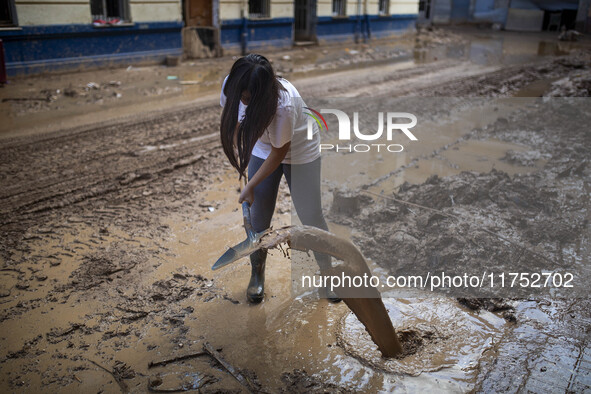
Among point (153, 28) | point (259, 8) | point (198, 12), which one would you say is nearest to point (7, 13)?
point (153, 28)

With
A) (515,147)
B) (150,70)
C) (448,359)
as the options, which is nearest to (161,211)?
(448,359)

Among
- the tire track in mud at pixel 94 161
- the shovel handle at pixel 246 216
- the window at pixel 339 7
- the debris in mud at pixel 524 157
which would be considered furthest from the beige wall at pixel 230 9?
the shovel handle at pixel 246 216

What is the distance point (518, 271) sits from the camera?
13.3 feet

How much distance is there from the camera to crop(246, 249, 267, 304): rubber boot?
3.82 m

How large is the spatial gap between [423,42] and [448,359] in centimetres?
1988

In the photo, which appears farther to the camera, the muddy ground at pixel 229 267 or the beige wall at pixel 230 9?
the beige wall at pixel 230 9

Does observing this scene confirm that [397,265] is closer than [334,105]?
Yes

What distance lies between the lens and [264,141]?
338cm

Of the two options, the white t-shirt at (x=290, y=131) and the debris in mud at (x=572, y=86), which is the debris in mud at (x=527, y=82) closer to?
the debris in mud at (x=572, y=86)

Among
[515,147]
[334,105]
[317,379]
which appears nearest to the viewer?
[317,379]

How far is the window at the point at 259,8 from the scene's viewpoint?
16.2 metres

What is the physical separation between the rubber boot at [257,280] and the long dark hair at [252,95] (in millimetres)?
1080

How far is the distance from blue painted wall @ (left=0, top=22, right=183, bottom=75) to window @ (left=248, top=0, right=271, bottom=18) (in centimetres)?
322

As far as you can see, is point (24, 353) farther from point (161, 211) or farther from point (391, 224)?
point (391, 224)
